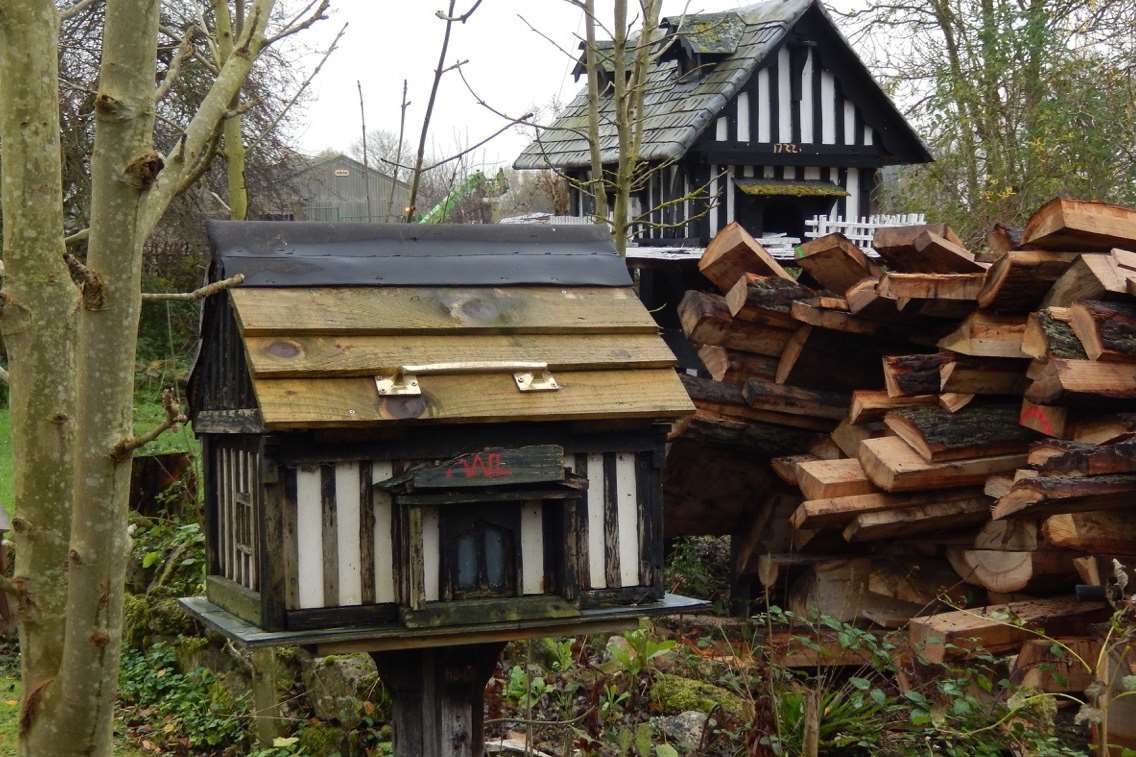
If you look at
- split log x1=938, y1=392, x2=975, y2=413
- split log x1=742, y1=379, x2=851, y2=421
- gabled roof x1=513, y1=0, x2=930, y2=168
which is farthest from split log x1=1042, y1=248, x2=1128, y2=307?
gabled roof x1=513, y1=0, x2=930, y2=168

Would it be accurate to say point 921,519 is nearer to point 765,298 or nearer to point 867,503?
point 867,503

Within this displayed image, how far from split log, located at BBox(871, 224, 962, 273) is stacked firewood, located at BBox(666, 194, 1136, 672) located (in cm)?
1

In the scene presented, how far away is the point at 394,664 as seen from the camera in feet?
13.8

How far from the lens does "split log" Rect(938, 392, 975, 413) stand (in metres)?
6.06

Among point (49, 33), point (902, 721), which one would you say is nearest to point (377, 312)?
point (49, 33)

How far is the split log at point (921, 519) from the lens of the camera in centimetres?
615

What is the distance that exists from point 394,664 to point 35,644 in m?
→ 1.44

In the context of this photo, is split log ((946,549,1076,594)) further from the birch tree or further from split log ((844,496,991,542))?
the birch tree

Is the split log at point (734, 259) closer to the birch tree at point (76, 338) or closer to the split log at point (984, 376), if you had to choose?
the split log at point (984, 376)

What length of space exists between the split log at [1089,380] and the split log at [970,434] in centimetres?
52

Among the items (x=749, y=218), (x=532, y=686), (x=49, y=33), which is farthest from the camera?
(x=749, y=218)

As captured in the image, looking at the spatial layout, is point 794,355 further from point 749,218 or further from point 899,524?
point 749,218

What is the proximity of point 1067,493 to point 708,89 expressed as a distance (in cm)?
808

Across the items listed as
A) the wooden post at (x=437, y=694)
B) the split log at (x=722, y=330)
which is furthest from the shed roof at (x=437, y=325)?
the split log at (x=722, y=330)
